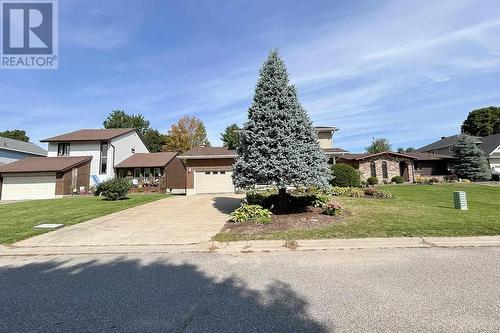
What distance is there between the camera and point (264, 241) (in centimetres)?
659

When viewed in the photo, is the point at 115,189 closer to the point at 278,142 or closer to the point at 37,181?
the point at 37,181

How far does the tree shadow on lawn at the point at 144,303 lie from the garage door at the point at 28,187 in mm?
25310

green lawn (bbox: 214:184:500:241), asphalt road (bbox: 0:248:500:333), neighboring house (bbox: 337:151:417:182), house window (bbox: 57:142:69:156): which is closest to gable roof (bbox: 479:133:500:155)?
neighboring house (bbox: 337:151:417:182)

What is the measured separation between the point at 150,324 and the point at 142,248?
147 inches

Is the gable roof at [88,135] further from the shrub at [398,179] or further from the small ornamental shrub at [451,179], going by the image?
the small ornamental shrub at [451,179]

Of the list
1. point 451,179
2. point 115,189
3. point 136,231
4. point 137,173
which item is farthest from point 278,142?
point 451,179

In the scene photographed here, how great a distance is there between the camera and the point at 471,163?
1171 inches

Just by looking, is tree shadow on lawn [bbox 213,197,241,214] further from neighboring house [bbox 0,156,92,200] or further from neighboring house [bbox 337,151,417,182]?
neighboring house [bbox 337,151,417,182]

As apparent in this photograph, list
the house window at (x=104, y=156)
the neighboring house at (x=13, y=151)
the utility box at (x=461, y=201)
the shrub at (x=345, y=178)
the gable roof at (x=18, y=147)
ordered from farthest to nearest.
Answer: the gable roof at (x=18, y=147) < the neighboring house at (x=13, y=151) < the house window at (x=104, y=156) < the shrub at (x=345, y=178) < the utility box at (x=461, y=201)

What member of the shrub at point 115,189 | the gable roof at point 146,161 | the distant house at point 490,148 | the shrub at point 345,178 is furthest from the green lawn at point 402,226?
the distant house at point 490,148

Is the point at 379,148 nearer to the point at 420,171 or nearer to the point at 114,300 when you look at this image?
the point at 420,171

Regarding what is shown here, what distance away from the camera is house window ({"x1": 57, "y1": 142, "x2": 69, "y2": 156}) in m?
30.1

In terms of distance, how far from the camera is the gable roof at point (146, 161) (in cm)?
2947

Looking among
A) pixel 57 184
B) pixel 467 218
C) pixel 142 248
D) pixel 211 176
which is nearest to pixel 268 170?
pixel 142 248
